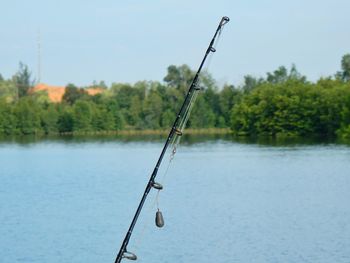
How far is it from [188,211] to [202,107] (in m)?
88.2

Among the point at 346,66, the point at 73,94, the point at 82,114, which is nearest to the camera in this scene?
the point at 82,114

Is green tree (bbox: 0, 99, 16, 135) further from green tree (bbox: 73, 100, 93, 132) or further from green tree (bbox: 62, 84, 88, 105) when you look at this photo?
green tree (bbox: 62, 84, 88, 105)

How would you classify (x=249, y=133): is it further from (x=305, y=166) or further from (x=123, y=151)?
(x=305, y=166)

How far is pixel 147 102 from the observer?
4801 inches

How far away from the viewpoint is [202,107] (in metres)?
120

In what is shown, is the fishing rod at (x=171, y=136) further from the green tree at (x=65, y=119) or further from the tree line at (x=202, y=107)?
the green tree at (x=65, y=119)

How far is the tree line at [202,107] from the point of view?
4021 inches

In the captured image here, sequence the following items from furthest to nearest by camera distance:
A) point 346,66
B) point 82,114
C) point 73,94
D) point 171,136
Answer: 1. point 73,94
2. point 346,66
3. point 82,114
4. point 171,136

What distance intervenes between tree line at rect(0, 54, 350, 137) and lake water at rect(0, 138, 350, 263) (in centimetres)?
4417

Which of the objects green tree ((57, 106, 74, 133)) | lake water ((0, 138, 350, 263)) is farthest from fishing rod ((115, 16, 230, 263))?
green tree ((57, 106, 74, 133))

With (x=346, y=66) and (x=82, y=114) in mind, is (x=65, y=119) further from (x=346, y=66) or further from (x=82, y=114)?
(x=346, y=66)

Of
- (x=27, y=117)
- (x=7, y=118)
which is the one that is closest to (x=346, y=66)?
(x=27, y=117)

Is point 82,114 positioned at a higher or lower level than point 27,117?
higher

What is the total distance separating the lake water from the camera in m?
23.2
